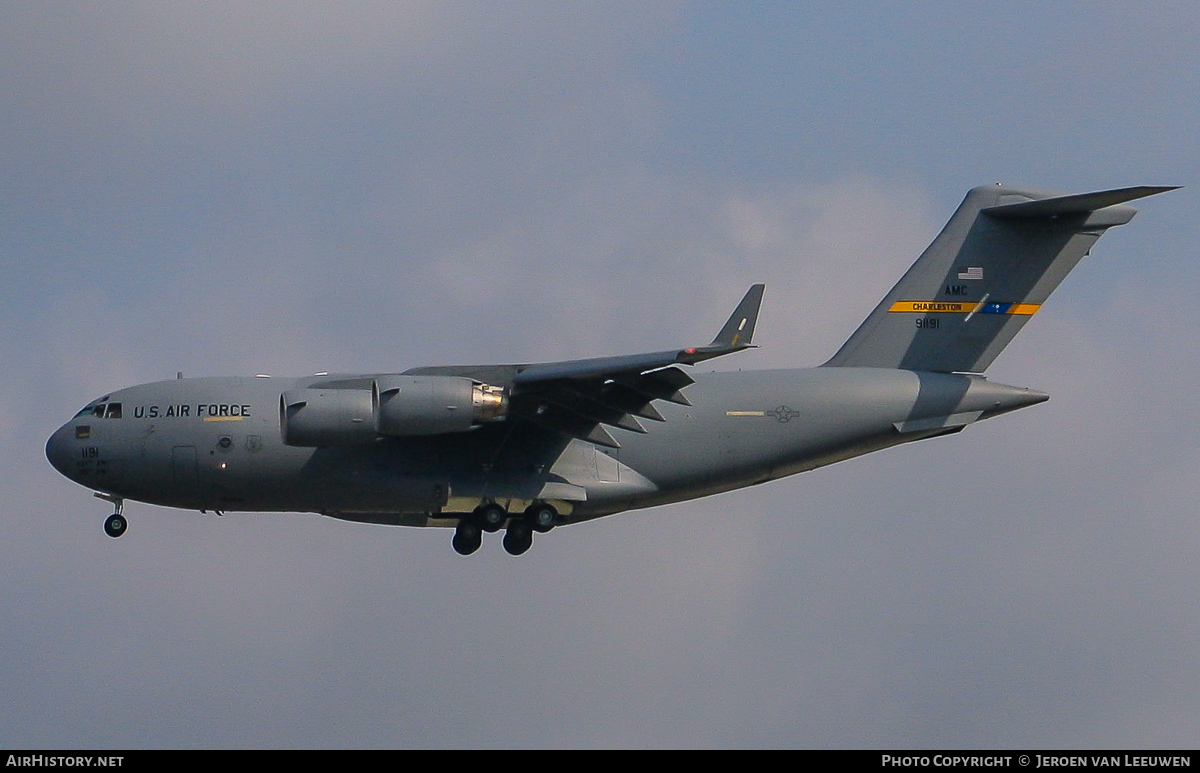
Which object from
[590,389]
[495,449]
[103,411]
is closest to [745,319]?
[590,389]

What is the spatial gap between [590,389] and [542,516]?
174 cm

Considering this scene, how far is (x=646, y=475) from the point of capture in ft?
65.6

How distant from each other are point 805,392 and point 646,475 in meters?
1.90

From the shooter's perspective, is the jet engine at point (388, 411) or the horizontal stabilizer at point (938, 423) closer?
the jet engine at point (388, 411)

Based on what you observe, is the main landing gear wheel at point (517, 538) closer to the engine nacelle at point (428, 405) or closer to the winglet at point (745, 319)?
the engine nacelle at point (428, 405)

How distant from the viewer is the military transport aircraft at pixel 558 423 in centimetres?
1891

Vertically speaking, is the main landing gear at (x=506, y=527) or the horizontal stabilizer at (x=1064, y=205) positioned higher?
the horizontal stabilizer at (x=1064, y=205)

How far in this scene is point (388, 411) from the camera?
735 inches

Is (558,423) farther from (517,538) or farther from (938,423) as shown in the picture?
(938,423)

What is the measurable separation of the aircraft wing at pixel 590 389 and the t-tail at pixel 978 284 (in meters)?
2.71

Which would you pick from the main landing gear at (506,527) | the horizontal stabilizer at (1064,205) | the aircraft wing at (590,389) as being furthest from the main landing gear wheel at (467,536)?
the horizontal stabilizer at (1064,205)
